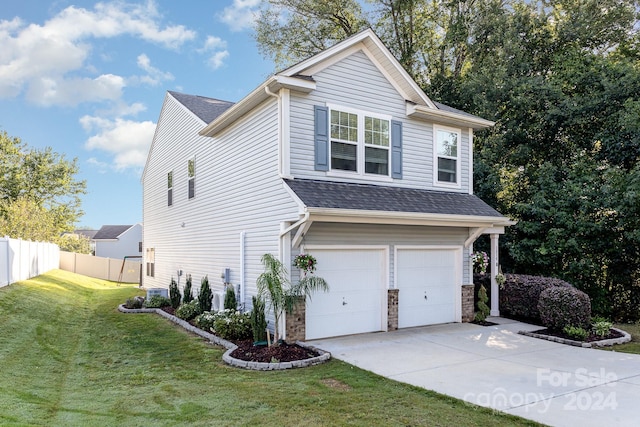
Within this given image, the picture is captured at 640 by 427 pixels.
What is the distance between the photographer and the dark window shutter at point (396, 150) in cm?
1062

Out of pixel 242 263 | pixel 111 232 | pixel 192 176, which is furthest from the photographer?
pixel 111 232

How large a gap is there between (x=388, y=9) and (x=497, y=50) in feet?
22.4

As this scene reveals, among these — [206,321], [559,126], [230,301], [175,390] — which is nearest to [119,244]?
[206,321]

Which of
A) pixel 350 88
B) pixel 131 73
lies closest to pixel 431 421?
pixel 350 88

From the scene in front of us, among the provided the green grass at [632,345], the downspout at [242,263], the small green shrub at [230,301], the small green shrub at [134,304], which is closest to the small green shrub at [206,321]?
the small green shrub at [230,301]

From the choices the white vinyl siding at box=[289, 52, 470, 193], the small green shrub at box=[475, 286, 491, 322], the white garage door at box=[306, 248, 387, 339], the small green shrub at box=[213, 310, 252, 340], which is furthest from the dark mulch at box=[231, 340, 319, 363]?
the small green shrub at box=[475, 286, 491, 322]

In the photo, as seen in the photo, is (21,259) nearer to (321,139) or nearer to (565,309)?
(321,139)

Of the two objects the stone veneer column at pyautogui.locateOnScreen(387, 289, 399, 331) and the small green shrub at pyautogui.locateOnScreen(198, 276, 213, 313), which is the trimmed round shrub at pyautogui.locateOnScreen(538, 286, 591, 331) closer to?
the stone veneer column at pyautogui.locateOnScreen(387, 289, 399, 331)

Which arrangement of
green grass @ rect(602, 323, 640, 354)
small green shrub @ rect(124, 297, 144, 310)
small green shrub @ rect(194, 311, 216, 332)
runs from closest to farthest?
green grass @ rect(602, 323, 640, 354)
small green shrub @ rect(194, 311, 216, 332)
small green shrub @ rect(124, 297, 144, 310)

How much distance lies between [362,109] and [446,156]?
10.2 feet

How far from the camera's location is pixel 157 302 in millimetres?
14344

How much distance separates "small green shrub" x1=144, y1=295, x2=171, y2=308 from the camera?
14.2 meters

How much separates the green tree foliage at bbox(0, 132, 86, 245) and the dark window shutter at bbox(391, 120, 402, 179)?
2709 centimetres

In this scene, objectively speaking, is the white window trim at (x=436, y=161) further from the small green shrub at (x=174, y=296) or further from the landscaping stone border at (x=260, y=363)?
the small green shrub at (x=174, y=296)
